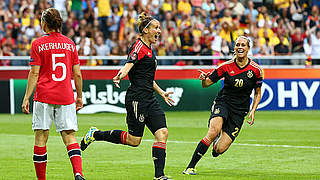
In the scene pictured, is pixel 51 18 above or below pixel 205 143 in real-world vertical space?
above

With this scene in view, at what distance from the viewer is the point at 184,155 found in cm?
1198

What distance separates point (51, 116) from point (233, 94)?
317cm

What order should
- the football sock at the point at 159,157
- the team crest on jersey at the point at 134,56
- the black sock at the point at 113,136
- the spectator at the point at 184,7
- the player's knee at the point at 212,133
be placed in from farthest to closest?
the spectator at the point at 184,7
the player's knee at the point at 212,133
the black sock at the point at 113,136
the team crest on jersey at the point at 134,56
the football sock at the point at 159,157

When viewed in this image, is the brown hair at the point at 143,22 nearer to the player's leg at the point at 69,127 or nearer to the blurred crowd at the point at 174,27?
the player's leg at the point at 69,127

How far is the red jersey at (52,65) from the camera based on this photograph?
7773 mm

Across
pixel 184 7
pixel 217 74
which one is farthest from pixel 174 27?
pixel 217 74

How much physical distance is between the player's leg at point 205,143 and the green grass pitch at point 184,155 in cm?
17

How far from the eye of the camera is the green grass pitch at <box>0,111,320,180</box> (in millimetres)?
A: 9609

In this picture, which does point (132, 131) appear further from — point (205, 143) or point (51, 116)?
point (51, 116)

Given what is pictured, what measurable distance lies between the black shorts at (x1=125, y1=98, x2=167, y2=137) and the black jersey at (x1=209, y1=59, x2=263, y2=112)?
1353 mm

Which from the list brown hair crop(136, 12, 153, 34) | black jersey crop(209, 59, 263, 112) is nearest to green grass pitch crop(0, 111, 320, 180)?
black jersey crop(209, 59, 263, 112)

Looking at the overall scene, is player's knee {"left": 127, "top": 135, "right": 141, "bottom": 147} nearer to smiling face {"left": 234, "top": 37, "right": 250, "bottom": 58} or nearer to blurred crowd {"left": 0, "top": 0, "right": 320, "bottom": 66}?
smiling face {"left": 234, "top": 37, "right": 250, "bottom": 58}

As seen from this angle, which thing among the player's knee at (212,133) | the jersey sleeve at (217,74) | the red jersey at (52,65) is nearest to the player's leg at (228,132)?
the player's knee at (212,133)

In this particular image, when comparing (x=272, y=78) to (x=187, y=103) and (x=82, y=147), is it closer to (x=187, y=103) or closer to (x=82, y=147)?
(x=187, y=103)
